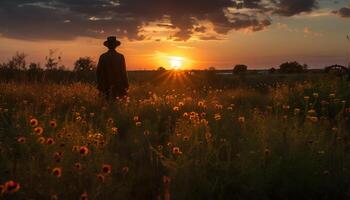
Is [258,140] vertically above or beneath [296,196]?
above

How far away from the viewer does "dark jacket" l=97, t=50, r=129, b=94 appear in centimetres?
1262

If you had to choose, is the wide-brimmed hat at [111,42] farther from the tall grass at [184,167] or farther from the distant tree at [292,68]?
the distant tree at [292,68]

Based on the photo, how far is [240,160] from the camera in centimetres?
500

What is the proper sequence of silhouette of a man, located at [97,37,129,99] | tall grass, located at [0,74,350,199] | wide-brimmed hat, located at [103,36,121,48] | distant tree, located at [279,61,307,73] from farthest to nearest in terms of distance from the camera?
1. distant tree, located at [279,61,307,73]
2. wide-brimmed hat, located at [103,36,121,48]
3. silhouette of a man, located at [97,37,129,99]
4. tall grass, located at [0,74,350,199]

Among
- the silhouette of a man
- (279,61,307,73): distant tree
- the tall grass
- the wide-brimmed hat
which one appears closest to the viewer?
the tall grass

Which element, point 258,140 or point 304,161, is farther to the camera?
point 258,140

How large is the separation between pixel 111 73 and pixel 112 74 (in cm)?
4

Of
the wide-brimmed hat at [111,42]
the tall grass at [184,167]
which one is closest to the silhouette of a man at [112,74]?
the wide-brimmed hat at [111,42]

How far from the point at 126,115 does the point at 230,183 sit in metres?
4.89

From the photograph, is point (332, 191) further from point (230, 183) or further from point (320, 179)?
point (230, 183)

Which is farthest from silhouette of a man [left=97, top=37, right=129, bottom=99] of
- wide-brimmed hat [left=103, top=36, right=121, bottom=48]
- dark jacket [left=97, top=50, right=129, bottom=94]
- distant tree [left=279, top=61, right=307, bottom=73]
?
distant tree [left=279, top=61, right=307, bottom=73]

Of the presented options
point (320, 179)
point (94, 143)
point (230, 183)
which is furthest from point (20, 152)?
point (320, 179)

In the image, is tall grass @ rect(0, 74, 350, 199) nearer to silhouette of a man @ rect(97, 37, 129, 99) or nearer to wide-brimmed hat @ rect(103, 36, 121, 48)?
silhouette of a man @ rect(97, 37, 129, 99)

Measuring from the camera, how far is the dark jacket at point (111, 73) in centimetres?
1262
